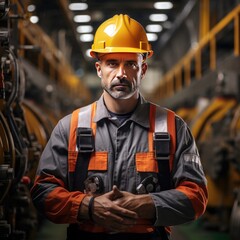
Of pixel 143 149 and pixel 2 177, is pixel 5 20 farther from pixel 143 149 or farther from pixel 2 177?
pixel 143 149

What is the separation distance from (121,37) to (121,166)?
69cm

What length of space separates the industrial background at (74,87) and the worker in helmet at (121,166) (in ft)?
2.87

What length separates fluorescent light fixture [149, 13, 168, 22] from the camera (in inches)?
552

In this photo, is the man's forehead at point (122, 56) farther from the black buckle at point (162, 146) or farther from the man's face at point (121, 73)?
the black buckle at point (162, 146)

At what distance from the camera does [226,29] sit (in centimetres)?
846

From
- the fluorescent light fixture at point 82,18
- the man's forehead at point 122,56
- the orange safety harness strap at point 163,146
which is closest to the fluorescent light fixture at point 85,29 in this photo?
the fluorescent light fixture at point 82,18

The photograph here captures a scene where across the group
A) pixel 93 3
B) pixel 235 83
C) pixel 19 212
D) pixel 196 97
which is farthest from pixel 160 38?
pixel 19 212

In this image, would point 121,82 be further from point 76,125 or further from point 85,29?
point 85,29

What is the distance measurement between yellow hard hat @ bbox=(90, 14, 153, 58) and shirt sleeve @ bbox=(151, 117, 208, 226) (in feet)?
1.66

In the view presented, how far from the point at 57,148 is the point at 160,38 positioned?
53.2 ft

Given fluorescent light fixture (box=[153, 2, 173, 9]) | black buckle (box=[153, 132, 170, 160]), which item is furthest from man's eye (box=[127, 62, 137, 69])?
fluorescent light fixture (box=[153, 2, 173, 9])

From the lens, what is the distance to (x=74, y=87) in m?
17.5

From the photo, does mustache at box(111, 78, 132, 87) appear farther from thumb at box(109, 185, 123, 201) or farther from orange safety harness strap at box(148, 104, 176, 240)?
thumb at box(109, 185, 123, 201)

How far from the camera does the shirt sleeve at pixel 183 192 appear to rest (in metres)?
2.65
